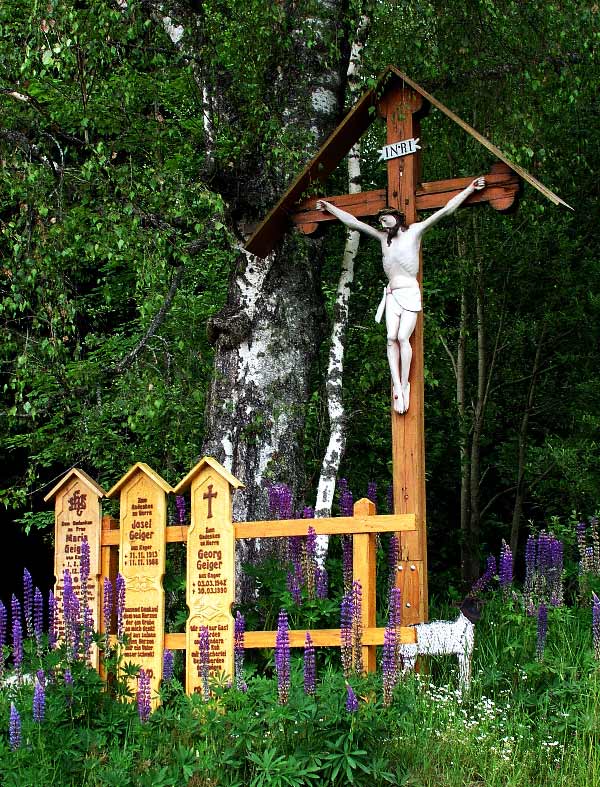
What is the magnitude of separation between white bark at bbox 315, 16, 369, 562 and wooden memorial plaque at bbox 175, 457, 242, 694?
1262 mm

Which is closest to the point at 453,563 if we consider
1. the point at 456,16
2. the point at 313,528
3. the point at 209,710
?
the point at 456,16

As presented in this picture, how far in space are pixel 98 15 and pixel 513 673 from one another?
5.45 metres

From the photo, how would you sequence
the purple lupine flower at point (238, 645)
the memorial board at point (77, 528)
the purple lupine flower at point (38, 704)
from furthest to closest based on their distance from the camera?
the memorial board at point (77, 528) → the purple lupine flower at point (238, 645) → the purple lupine flower at point (38, 704)

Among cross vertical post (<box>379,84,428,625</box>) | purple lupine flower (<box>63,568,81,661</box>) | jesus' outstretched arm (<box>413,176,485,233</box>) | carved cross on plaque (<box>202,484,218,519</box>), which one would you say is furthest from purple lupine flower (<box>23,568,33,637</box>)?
jesus' outstretched arm (<box>413,176,485,233</box>)

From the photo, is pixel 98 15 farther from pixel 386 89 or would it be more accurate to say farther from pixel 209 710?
pixel 209 710

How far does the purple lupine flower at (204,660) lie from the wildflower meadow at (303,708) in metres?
0.01

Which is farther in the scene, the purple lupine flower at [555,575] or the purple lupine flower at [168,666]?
the purple lupine flower at [555,575]

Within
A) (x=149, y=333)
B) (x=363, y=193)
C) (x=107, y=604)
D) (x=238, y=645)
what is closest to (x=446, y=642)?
(x=238, y=645)

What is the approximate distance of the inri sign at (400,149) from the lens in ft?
25.4

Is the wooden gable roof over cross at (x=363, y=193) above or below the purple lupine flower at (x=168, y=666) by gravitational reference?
above

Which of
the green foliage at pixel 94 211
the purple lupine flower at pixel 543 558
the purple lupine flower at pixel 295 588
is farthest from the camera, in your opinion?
the green foliage at pixel 94 211

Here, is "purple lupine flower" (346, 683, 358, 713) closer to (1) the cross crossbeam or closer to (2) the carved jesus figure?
(2) the carved jesus figure

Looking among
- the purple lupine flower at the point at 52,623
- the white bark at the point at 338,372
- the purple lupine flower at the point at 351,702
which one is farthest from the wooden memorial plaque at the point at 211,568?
the purple lupine flower at the point at 351,702

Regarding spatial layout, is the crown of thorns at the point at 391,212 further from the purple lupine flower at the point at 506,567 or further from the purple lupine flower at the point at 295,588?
the purple lupine flower at the point at 295,588
